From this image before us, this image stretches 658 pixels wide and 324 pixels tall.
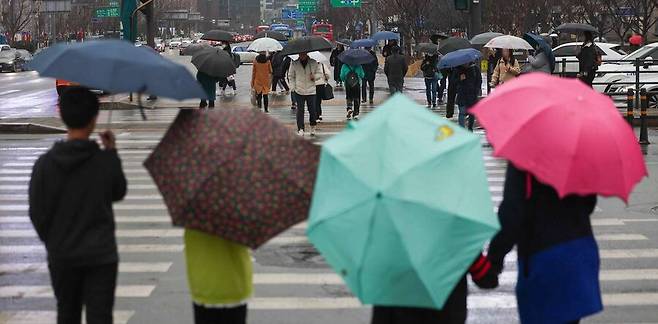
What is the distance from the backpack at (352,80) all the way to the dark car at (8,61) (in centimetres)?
4855

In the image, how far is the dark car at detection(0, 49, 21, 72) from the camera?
223 feet

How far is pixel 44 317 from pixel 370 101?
23.1m

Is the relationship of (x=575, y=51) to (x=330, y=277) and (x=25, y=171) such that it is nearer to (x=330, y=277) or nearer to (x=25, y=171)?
(x=25, y=171)

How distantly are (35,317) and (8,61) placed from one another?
206 ft

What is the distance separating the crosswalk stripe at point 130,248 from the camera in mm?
10625

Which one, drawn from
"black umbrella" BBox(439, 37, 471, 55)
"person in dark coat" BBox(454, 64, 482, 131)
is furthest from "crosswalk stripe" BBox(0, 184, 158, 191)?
"black umbrella" BBox(439, 37, 471, 55)

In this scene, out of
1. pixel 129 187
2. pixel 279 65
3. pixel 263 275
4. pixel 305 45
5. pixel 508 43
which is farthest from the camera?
pixel 279 65

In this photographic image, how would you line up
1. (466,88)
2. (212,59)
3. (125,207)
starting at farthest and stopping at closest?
(466,88)
(212,59)
(125,207)

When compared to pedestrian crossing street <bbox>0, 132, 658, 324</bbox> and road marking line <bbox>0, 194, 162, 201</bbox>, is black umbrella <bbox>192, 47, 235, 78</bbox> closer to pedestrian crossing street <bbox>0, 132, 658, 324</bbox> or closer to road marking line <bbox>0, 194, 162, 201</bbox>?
road marking line <bbox>0, 194, 162, 201</bbox>

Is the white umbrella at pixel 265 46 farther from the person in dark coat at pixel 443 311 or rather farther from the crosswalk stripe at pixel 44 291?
the person in dark coat at pixel 443 311

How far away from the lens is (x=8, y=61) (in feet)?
223

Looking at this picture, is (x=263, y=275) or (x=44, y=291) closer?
(x=44, y=291)

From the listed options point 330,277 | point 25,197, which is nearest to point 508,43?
point 25,197

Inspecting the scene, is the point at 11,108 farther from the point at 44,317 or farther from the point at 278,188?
the point at 278,188
